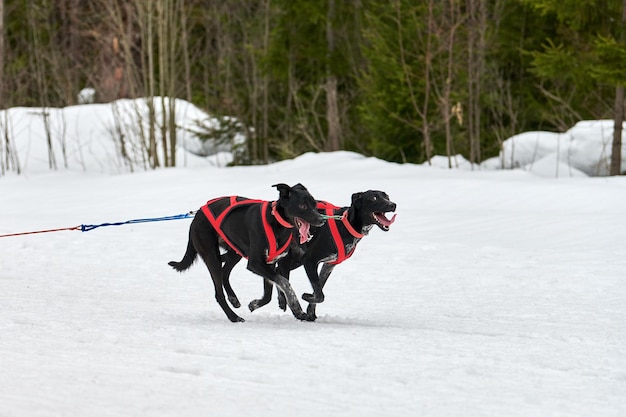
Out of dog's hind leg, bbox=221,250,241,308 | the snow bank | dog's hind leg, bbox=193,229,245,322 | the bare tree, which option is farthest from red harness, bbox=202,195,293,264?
the snow bank

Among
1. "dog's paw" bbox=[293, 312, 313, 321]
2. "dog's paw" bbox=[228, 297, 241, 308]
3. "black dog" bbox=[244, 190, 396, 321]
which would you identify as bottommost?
"dog's paw" bbox=[293, 312, 313, 321]

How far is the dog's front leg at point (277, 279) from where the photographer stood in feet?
21.9

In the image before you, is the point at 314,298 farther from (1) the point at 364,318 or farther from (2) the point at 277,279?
(1) the point at 364,318

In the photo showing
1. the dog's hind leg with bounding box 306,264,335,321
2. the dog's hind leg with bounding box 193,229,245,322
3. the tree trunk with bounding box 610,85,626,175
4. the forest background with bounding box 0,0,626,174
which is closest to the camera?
the dog's hind leg with bounding box 306,264,335,321

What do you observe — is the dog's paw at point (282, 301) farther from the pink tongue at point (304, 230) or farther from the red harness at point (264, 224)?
the pink tongue at point (304, 230)

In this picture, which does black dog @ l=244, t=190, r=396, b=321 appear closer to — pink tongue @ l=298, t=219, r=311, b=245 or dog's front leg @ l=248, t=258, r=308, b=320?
dog's front leg @ l=248, t=258, r=308, b=320

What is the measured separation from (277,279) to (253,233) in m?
0.39

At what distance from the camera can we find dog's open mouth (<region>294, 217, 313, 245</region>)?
21.6ft

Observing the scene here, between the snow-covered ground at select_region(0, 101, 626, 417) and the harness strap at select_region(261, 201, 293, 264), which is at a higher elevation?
the harness strap at select_region(261, 201, 293, 264)

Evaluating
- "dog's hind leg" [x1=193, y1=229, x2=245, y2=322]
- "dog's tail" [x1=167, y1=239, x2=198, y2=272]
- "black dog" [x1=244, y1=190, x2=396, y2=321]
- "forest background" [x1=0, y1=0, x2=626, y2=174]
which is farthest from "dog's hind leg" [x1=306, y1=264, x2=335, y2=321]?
"forest background" [x1=0, y1=0, x2=626, y2=174]

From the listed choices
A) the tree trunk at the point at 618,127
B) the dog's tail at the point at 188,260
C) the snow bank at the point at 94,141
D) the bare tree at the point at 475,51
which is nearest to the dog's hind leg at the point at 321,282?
the dog's tail at the point at 188,260

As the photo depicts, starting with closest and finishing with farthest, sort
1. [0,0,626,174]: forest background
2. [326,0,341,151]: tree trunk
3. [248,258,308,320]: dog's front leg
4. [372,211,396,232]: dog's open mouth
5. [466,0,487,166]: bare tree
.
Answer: [248,258,308,320]: dog's front leg < [372,211,396,232]: dog's open mouth < [0,0,626,174]: forest background < [466,0,487,166]: bare tree < [326,0,341,151]: tree trunk

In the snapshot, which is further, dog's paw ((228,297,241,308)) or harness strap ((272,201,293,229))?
dog's paw ((228,297,241,308))

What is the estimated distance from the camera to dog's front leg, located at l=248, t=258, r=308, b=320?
6664 mm
